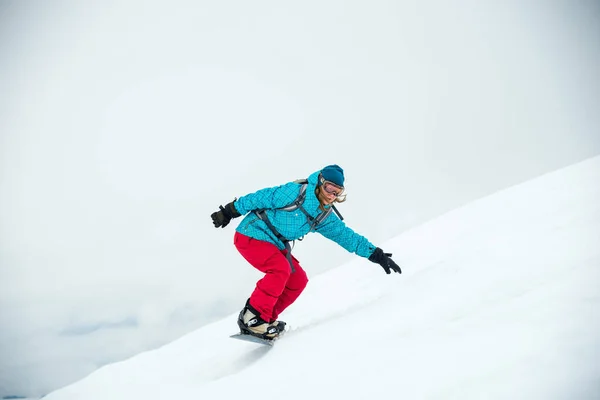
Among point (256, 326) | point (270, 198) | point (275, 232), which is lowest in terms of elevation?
point (256, 326)

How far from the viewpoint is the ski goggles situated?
4292 mm

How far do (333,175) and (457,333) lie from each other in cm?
228

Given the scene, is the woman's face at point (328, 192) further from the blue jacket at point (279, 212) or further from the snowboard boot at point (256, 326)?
the snowboard boot at point (256, 326)

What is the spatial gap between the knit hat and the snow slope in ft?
4.56

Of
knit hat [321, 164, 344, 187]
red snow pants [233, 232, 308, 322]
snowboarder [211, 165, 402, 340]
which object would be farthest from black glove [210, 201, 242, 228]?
knit hat [321, 164, 344, 187]

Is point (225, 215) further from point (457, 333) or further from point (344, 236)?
point (457, 333)

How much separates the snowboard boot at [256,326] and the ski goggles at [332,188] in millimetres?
1629

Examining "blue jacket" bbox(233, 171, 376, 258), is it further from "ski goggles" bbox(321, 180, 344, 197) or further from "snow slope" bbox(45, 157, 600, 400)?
"snow slope" bbox(45, 157, 600, 400)

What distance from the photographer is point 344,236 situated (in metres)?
4.85

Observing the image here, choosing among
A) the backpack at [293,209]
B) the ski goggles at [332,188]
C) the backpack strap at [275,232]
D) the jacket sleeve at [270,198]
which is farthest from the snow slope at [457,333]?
A: the jacket sleeve at [270,198]

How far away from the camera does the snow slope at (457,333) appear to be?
1.79m

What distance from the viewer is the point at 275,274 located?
14.3ft

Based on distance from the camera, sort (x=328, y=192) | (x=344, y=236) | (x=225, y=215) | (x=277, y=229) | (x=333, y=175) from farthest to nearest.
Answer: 1. (x=344, y=236)
2. (x=225, y=215)
3. (x=277, y=229)
4. (x=328, y=192)
5. (x=333, y=175)

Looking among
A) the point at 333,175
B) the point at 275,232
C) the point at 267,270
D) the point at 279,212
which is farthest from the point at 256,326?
the point at 333,175
